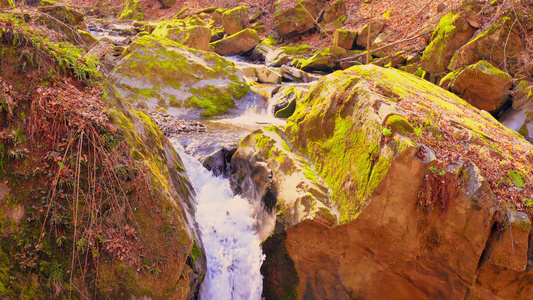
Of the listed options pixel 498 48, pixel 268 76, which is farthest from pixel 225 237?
pixel 268 76

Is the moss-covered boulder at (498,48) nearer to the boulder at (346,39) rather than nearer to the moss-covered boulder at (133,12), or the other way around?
the boulder at (346,39)

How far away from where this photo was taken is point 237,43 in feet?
68.9

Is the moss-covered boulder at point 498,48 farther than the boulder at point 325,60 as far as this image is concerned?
No

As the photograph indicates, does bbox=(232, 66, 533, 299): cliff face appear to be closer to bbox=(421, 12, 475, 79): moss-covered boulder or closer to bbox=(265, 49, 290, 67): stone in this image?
bbox=(421, 12, 475, 79): moss-covered boulder

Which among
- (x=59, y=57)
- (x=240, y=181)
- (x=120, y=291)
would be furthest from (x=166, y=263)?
(x=240, y=181)

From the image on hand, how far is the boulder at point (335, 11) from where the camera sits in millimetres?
21938

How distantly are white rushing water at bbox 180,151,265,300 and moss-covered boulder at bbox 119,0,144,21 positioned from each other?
101 feet

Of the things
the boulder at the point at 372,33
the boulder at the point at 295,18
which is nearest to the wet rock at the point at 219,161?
the boulder at the point at 372,33

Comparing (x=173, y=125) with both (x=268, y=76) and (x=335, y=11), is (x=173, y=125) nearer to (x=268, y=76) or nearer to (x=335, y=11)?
(x=268, y=76)

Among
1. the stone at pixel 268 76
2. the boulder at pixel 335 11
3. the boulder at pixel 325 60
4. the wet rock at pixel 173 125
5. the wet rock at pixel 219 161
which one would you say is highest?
the wet rock at pixel 219 161

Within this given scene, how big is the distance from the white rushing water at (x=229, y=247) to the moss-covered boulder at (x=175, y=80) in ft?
18.6

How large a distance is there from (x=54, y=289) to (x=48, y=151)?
138 cm

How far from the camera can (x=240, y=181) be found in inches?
261

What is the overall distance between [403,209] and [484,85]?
7033mm
